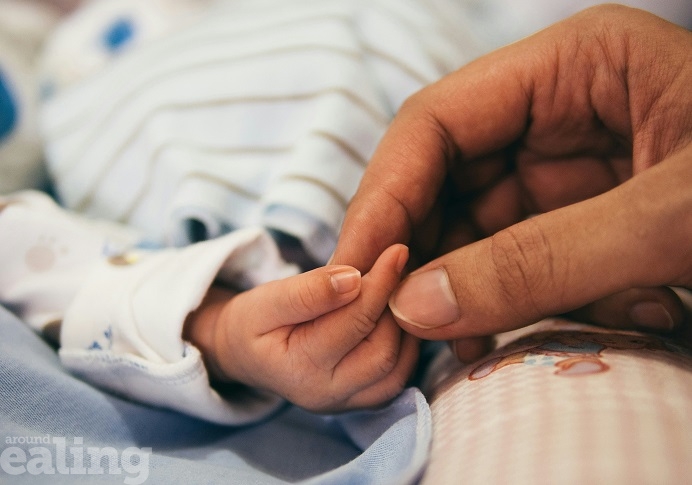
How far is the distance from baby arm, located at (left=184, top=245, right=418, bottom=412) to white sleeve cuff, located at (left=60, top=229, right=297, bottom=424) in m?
0.05

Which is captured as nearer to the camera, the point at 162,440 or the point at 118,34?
the point at 162,440

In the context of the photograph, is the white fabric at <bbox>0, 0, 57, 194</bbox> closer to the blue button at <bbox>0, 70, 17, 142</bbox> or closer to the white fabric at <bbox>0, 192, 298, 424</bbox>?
the blue button at <bbox>0, 70, 17, 142</bbox>

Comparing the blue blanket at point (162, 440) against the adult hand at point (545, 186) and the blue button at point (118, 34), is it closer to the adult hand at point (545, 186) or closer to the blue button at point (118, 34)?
the adult hand at point (545, 186)

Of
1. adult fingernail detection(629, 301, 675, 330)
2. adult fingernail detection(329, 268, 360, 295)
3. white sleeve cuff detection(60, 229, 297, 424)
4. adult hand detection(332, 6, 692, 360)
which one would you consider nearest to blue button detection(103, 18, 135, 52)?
white sleeve cuff detection(60, 229, 297, 424)

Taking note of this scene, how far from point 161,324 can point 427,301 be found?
27 cm

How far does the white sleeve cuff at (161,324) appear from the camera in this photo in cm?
54

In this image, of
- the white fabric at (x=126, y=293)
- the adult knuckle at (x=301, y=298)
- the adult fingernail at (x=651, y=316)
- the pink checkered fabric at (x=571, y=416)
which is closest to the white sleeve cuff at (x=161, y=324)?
the white fabric at (x=126, y=293)

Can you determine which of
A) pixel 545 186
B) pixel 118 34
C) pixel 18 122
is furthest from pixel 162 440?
pixel 118 34

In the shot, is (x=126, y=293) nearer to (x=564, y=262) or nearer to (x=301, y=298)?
(x=301, y=298)

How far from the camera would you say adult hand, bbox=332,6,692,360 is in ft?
1.31

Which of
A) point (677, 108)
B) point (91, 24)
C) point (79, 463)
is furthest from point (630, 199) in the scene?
point (91, 24)

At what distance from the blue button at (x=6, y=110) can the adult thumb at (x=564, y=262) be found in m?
0.78

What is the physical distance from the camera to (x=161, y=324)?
55 cm

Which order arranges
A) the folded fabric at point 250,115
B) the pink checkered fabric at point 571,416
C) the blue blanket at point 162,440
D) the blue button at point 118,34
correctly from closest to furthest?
the pink checkered fabric at point 571,416
the blue blanket at point 162,440
the folded fabric at point 250,115
the blue button at point 118,34
